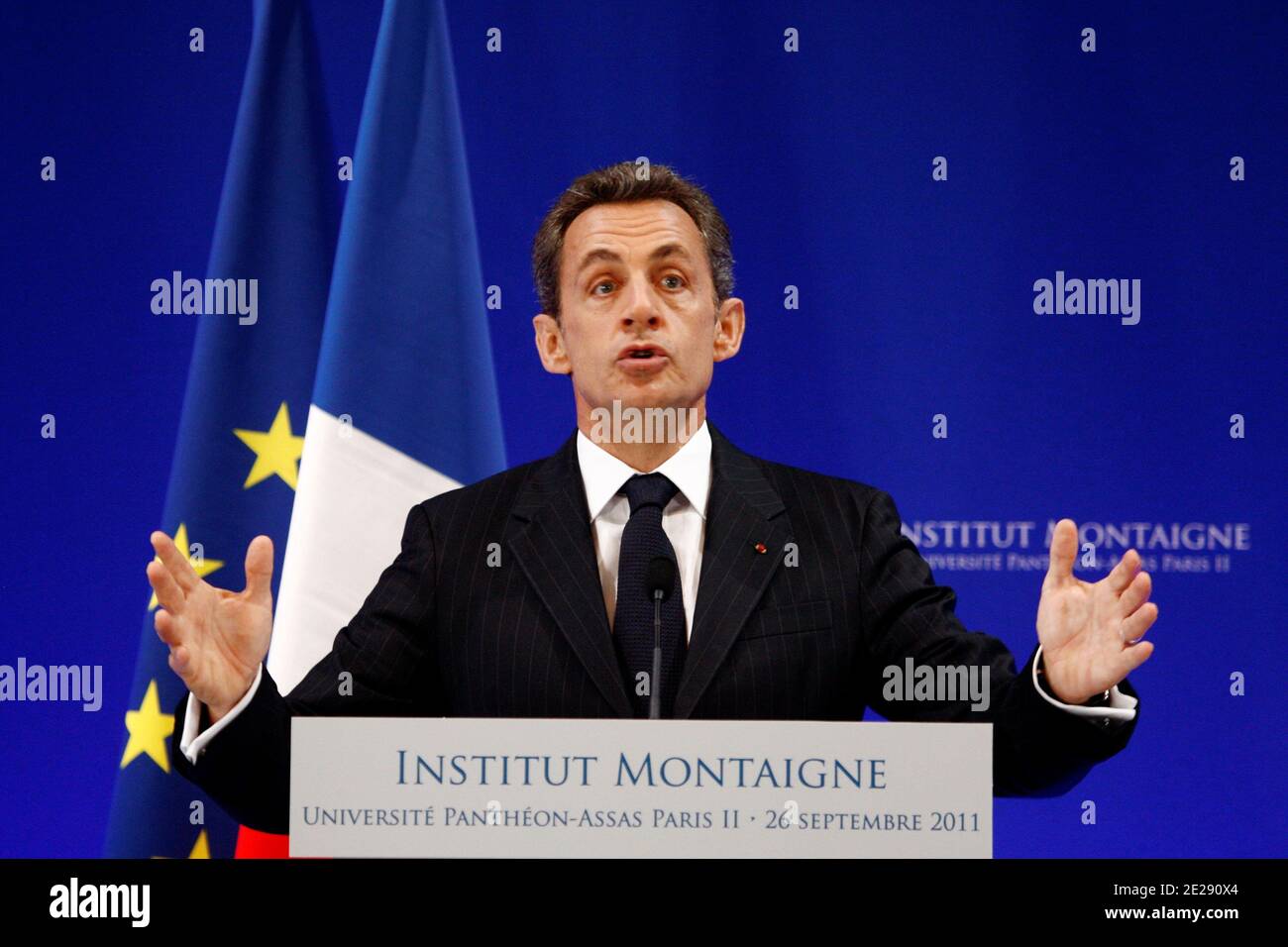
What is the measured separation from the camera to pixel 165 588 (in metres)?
2.32

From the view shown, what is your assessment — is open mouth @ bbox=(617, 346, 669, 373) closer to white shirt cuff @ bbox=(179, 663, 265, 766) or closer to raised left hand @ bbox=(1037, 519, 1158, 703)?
raised left hand @ bbox=(1037, 519, 1158, 703)

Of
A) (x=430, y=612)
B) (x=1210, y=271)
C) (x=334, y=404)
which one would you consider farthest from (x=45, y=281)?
(x=1210, y=271)

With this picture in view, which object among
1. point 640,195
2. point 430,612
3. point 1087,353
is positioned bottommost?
point 430,612

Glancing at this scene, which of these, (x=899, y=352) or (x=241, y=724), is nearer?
(x=241, y=724)

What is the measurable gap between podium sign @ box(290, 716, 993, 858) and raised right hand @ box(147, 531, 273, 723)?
22 cm

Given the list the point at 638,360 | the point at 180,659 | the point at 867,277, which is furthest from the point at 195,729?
the point at 867,277

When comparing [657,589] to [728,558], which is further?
[728,558]

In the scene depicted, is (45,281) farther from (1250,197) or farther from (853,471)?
(1250,197)

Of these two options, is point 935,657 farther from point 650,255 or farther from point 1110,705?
point 650,255

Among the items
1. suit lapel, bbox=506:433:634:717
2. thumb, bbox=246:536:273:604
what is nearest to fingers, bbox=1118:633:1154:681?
suit lapel, bbox=506:433:634:717

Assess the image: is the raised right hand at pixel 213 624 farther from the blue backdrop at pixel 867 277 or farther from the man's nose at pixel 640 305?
the blue backdrop at pixel 867 277

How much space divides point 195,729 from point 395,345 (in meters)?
1.17

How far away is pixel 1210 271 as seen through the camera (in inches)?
130
